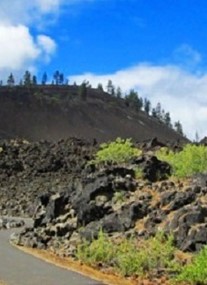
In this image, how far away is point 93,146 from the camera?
7794 cm

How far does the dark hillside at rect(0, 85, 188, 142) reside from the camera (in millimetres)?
168000

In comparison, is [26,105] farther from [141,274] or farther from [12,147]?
[141,274]

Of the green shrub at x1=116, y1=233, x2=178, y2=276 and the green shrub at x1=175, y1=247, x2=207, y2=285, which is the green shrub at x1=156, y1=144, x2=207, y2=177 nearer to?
the green shrub at x1=116, y1=233, x2=178, y2=276

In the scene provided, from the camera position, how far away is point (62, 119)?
179125 mm

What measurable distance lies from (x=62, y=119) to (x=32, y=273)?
161914mm

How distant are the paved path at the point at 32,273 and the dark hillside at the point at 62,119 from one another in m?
136

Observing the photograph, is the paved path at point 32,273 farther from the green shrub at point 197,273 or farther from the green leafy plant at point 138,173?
the green leafy plant at point 138,173

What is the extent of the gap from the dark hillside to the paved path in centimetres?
13589

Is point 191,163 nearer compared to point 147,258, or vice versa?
point 147,258

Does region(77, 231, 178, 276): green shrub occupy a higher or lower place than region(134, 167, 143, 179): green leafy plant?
lower

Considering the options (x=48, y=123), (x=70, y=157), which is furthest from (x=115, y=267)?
(x=48, y=123)

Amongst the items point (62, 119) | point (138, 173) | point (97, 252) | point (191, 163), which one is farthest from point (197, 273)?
point (62, 119)

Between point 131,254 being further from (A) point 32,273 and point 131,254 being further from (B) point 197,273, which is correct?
(B) point 197,273

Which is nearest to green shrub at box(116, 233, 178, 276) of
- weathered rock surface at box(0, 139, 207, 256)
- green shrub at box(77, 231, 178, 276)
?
green shrub at box(77, 231, 178, 276)
